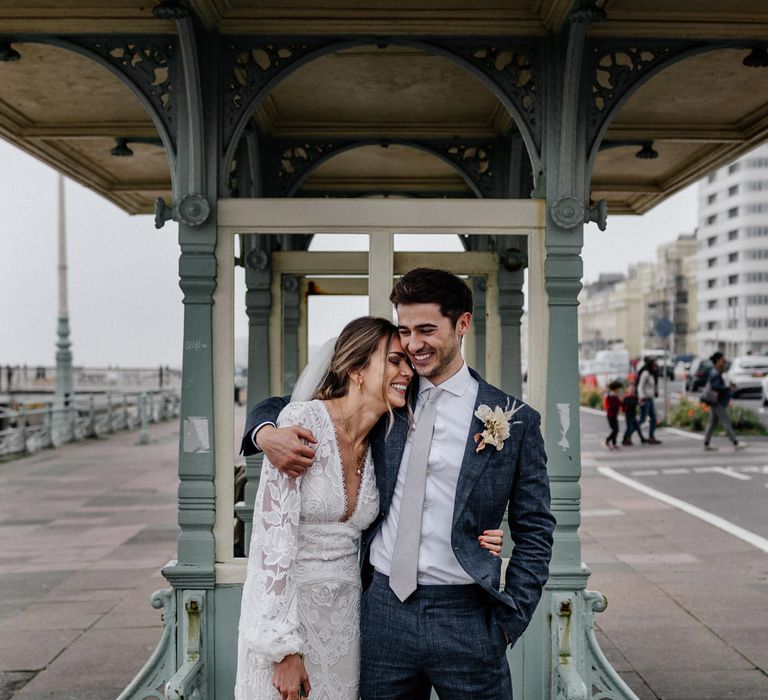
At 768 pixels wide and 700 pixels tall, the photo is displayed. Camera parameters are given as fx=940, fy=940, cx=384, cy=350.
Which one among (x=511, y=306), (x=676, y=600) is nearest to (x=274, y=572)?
(x=511, y=306)

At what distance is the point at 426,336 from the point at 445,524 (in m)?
0.57

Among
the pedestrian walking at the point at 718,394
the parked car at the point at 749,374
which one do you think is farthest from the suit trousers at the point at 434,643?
the parked car at the point at 749,374

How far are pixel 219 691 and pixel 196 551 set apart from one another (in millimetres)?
702

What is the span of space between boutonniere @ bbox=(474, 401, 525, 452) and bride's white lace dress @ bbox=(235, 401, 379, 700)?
1.19ft

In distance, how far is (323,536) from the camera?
2828mm

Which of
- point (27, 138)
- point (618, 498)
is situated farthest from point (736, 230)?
point (27, 138)

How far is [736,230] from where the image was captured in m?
114

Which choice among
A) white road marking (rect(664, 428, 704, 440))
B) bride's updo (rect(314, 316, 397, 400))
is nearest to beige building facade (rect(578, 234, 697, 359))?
white road marking (rect(664, 428, 704, 440))

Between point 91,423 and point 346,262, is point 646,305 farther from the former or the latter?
point 346,262

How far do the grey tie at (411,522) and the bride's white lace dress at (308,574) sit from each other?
128 mm

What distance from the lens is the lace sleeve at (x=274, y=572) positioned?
2.70m

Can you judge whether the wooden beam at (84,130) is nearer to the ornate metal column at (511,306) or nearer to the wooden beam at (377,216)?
the ornate metal column at (511,306)

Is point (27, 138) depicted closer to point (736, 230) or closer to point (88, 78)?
point (88, 78)

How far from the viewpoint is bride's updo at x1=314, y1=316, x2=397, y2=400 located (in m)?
2.83
